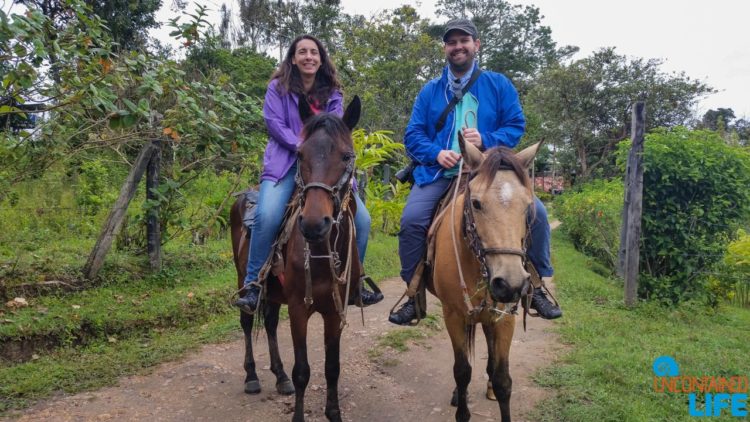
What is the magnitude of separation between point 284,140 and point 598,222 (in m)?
9.76

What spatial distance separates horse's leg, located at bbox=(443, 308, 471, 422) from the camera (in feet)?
11.8

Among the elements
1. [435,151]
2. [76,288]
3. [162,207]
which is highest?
[435,151]

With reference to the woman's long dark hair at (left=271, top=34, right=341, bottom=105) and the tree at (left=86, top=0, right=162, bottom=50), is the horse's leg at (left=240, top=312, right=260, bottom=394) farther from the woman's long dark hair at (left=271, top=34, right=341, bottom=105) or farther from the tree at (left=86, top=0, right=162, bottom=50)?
the tree at (left=86, top=0, right=162, bottom=50)

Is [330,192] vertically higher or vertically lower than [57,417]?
higher

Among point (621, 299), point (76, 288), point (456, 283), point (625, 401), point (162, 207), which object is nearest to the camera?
point (456, 283)

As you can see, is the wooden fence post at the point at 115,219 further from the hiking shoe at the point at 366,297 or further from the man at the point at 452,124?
the man at the point at 452,124

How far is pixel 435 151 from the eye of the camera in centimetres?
398

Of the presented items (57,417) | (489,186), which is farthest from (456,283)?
(57,417)

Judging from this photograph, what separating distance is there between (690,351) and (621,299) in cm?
264

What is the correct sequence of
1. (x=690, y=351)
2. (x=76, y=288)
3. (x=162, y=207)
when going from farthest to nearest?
(x=162, y=207) → (x=76, y=288) → (x=690, y=351)

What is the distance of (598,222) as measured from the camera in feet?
37.0

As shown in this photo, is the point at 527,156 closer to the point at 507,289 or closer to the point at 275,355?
the point at 507,289

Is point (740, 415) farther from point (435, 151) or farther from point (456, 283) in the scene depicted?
point (435, 151)

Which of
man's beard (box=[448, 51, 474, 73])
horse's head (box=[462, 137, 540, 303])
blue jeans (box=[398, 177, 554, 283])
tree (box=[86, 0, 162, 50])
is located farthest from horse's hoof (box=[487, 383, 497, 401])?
tree (box=[86, 0, 162, 50])
